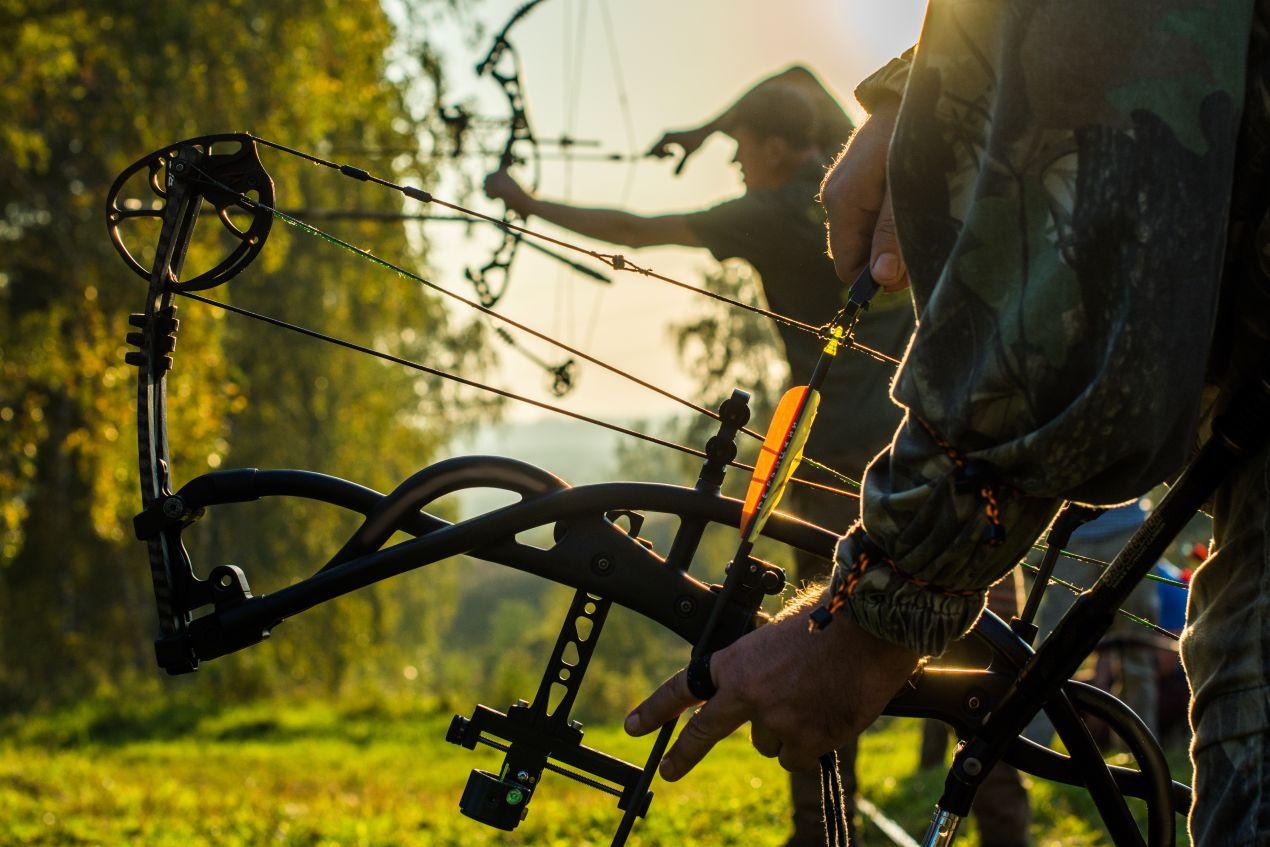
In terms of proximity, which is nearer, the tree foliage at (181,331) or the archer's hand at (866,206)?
the archer's hand at (866,206)

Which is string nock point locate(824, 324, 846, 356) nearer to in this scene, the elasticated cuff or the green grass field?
the elasticated cuff

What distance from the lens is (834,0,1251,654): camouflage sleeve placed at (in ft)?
4.32

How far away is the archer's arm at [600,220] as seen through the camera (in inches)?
194

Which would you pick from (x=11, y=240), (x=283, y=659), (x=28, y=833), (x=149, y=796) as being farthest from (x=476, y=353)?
(x=28, y=833)

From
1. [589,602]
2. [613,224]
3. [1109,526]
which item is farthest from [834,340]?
[1109,526]

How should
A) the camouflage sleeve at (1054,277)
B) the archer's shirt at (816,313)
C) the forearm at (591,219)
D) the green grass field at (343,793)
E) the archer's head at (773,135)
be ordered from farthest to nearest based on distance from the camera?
the green grass field at (343,793) → the forearm at (591,219) → the archer's head at (773,135) → the archer's shirt at (816,313) → the camouflage sleeve at (1054,277)

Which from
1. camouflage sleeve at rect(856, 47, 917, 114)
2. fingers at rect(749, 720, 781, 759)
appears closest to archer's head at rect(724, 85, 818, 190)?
camouflage sleeve at rect(856, 47, 917, 114)

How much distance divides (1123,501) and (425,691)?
142 feet

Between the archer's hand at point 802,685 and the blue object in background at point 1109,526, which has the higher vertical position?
the blue object in background at point 1109,526

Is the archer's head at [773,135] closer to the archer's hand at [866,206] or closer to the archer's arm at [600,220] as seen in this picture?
the archer's arm at [600,220]

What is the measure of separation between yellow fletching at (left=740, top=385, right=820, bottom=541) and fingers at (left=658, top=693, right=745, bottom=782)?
0.28 meters

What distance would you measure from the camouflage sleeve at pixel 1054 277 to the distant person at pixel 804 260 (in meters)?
2.67

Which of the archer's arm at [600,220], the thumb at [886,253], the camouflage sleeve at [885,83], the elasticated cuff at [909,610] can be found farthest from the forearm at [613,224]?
the elasticated cuff at [909,610]

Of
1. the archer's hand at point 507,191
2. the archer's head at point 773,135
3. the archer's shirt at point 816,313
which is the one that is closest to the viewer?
the archer's shirt at point 816,313
